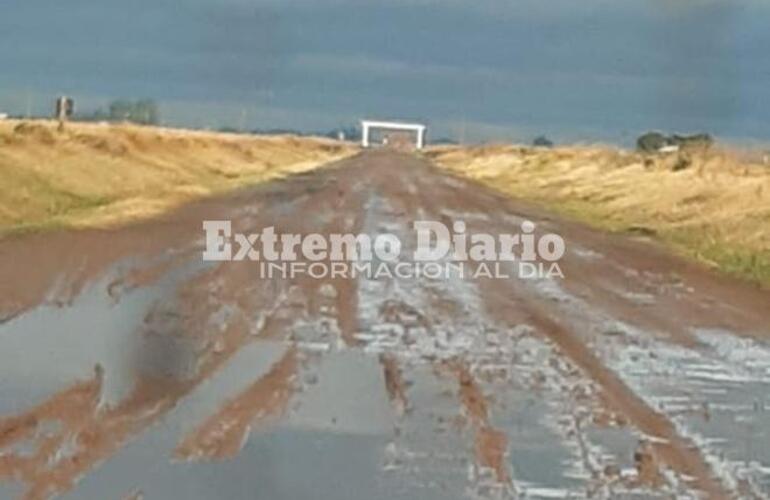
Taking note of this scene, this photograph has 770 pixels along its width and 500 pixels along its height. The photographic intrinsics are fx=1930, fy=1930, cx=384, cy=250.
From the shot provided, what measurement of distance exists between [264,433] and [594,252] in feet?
72.4

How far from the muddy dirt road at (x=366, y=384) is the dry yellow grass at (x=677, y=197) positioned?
861 centimetres

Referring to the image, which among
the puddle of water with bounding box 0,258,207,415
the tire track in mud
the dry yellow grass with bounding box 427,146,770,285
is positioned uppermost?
the dry yellow grass with bounding box 427,146,770,285

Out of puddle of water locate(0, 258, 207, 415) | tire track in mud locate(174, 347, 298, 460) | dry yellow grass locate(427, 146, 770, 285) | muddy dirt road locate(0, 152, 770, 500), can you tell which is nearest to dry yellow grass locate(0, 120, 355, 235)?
muddy dirt road locate(0, 152, 770, 500)

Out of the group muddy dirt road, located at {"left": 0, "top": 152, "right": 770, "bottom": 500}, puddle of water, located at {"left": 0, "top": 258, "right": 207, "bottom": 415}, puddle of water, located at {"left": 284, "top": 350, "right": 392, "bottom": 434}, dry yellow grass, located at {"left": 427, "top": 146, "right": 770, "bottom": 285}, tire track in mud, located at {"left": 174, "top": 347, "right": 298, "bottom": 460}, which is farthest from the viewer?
dry yellow grass, located at {"left": 427, "top": 146, "right": 770, "bottom": 285}

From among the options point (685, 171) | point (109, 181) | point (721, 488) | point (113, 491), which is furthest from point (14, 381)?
point (685, 171)

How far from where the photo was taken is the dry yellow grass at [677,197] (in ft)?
121

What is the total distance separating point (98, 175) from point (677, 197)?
1598cm

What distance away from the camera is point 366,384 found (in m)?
14.8

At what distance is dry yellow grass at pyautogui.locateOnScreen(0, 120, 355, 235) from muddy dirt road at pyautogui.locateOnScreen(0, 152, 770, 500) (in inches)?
400

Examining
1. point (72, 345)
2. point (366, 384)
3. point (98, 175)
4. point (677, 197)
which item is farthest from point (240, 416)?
point (677, 197)

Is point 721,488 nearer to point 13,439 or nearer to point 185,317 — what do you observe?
point 13,439

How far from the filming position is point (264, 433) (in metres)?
12.2

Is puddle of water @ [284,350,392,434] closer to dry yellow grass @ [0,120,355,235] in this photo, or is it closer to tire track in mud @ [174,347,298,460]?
tire track in mud @ [174,347,298,460]

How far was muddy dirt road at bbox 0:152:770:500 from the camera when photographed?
430 inches
